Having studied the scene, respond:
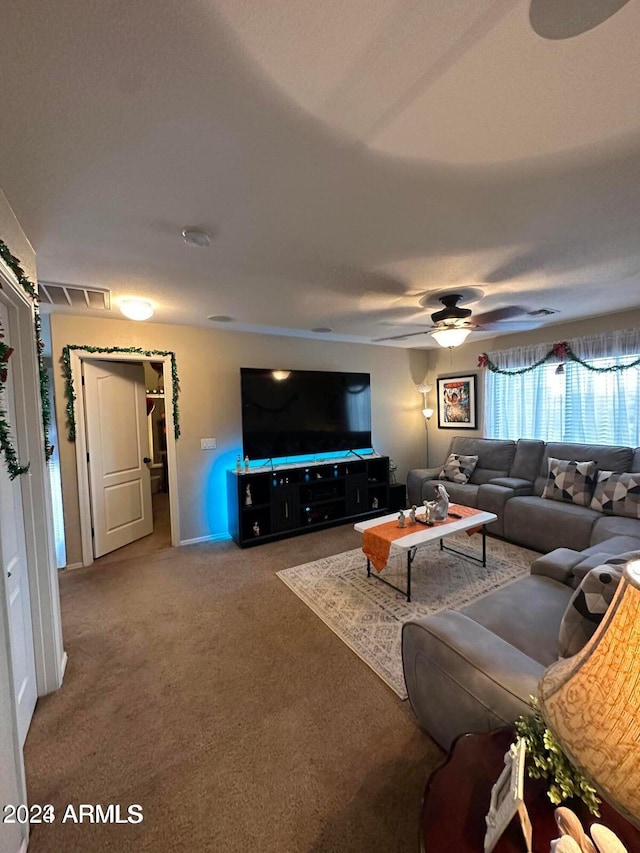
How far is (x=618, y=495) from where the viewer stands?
3.20m

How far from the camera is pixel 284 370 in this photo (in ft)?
13.9

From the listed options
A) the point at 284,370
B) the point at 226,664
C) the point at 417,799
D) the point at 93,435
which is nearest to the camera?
the point at 417,799

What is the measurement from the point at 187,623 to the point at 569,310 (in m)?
4.53

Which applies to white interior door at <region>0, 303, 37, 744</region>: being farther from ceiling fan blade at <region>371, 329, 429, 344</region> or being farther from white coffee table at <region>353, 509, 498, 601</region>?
ceiling fan blade at <region>371, 329, 429, 344</region>

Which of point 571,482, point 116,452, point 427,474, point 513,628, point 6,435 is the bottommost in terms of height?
point 513,628

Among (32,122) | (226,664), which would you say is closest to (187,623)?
(226,664)

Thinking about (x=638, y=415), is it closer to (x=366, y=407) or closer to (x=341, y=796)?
(x=366, y=407)

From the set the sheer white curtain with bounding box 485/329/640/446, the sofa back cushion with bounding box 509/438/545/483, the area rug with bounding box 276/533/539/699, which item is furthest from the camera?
the sofa back cushion with bounding box 509/438/545/483

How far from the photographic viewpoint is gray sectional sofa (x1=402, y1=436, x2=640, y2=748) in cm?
124

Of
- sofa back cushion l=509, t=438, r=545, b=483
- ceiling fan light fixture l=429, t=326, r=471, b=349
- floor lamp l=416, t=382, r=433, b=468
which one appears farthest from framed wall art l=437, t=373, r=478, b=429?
ceiling fan light fixture l=429, t=326, r=471, b=349

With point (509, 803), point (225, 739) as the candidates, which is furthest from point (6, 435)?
point (509, 803)

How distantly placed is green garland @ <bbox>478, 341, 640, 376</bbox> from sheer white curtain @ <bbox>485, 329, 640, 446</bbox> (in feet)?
0.15

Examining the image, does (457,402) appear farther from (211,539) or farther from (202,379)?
(211,539)

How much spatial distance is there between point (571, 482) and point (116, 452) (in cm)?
485
